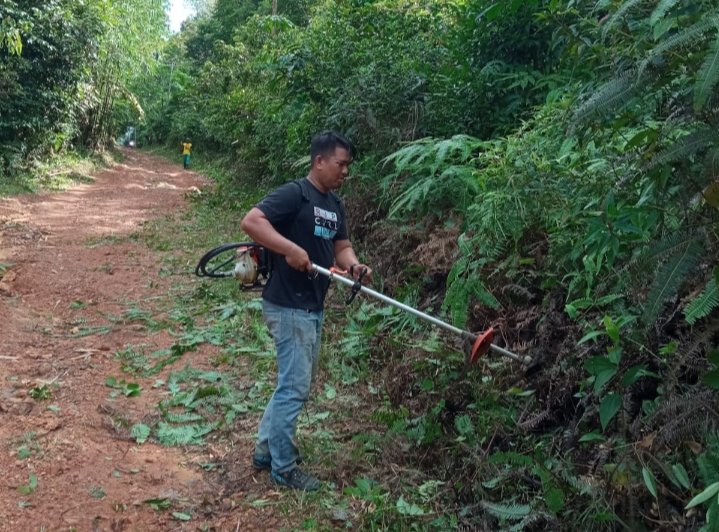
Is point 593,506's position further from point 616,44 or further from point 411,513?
point 616,44

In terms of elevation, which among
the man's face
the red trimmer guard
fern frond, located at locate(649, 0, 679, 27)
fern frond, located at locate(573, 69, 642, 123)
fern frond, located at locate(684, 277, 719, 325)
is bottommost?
the red trimmer guard

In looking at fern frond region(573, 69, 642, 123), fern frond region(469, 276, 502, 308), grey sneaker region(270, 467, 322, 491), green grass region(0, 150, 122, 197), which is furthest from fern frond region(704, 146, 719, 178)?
green grass region(0, 150, 122, 197)

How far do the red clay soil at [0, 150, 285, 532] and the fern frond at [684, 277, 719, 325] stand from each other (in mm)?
2377

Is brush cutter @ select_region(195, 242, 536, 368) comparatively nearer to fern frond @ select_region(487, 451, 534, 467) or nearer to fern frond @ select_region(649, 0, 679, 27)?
fern frond @ select_region(487, 451, 534, 467)

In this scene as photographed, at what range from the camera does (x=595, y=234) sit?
268 cm

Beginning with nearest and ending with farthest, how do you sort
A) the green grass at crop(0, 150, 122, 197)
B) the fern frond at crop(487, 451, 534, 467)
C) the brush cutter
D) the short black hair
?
the fern frond at crop(487, 451, 534, 467), the brush cutter, the short black hair, the green grass at crop(0, 150, 122, 197)

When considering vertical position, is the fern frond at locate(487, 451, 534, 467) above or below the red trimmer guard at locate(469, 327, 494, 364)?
below

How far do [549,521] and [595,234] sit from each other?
4.42 feet

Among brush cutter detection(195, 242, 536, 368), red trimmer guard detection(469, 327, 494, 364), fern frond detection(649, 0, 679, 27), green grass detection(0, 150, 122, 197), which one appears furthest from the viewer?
green grass detection(0, 150, 122, 197)

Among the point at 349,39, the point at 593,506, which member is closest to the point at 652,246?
the point at 593,506

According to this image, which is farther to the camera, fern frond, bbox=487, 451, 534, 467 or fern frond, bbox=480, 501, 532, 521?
fern frond, bbox=487, 451, 534, 467

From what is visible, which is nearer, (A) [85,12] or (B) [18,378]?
(B) [18,378]

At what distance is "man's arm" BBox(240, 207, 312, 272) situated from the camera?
3387mm

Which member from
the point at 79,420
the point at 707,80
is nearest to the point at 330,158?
the point at 707,80
